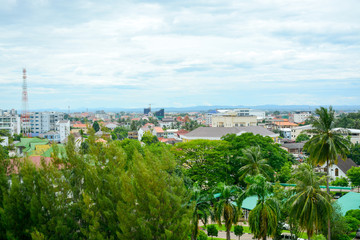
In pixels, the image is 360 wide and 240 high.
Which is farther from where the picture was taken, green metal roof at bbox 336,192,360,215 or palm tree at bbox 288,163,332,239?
green metal roof at bbox 336,192,360,215

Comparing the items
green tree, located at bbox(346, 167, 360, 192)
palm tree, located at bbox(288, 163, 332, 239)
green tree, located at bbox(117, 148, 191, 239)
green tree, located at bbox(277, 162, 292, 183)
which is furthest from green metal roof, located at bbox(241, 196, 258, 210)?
green tree, located at bbox(346, 167, 360, 192)

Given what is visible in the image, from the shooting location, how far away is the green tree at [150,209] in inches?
549

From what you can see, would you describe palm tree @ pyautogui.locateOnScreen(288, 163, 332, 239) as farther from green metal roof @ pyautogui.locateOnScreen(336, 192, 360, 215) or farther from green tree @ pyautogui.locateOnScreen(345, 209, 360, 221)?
green metal roof @ pyautogui.locateOnScreen(336, 192, 360, 215)

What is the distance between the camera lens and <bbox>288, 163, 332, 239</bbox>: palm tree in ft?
59.6

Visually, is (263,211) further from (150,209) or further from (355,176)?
(355,176)

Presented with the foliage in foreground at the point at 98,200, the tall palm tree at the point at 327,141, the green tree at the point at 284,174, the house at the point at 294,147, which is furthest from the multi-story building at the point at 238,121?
the foliage in foreground at the point at 98,200

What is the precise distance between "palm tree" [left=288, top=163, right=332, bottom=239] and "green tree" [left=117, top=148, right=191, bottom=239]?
7.02 m

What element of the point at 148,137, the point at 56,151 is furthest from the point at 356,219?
the point at 148,137

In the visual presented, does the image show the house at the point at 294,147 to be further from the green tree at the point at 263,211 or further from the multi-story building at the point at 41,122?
the multi-story building at the point at 41,122

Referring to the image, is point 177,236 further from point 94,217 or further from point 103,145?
point 103,145

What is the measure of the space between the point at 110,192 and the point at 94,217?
1542 mm

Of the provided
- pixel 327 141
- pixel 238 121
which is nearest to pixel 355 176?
pixel 327 141

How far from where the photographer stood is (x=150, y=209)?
14.0 metres

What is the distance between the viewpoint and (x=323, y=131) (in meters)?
23.4
